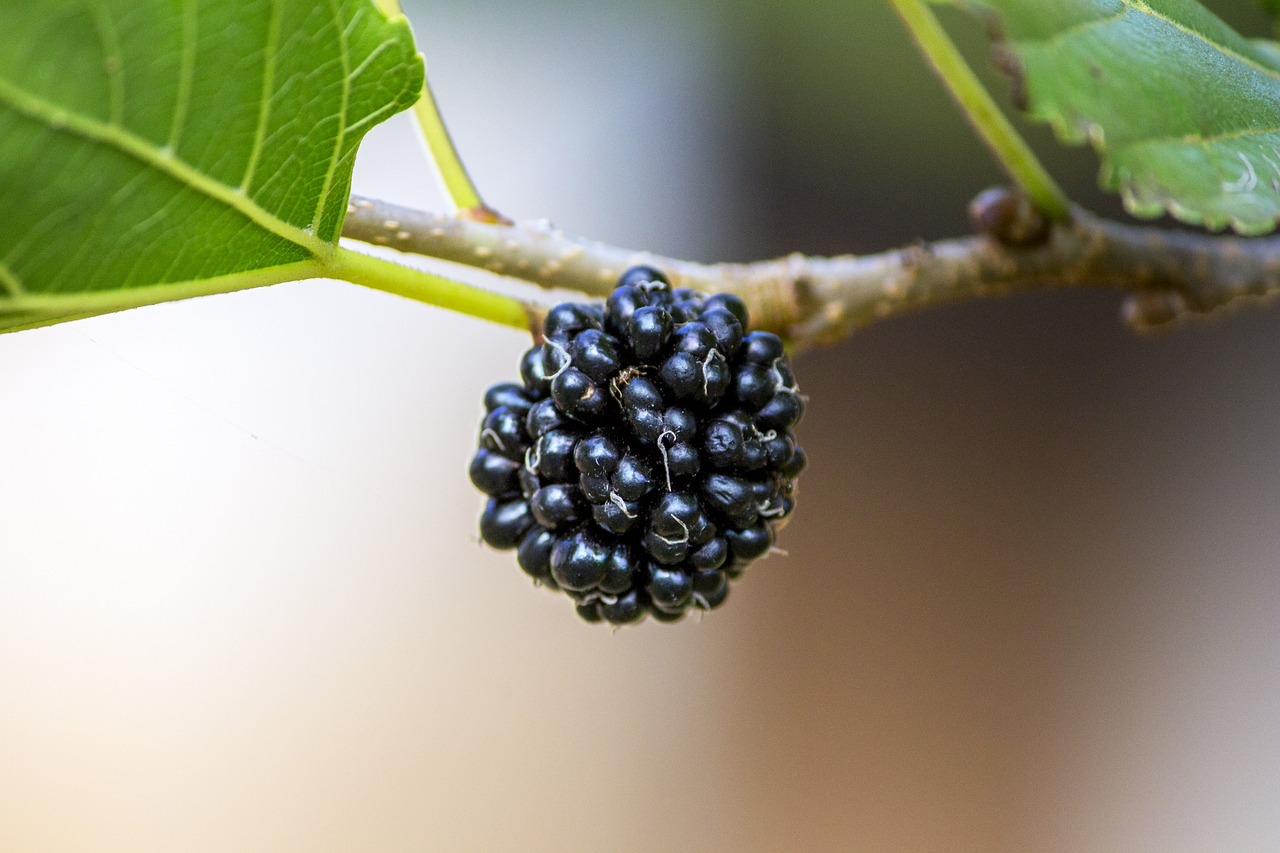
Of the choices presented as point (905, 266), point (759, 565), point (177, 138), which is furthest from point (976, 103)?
point (759, 565)

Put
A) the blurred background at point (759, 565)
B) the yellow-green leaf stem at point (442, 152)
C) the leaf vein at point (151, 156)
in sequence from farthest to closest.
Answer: the blurred background at point (759, 565), the yellow-green leaf stem at point (442, 152), the leaf vein at point (151, 156)

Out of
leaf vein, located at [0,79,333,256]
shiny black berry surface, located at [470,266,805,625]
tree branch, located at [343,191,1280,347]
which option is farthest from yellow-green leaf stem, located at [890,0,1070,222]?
leaf vein, located at [0,79,333,256]

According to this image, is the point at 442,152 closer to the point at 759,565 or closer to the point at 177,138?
the point at 177,138

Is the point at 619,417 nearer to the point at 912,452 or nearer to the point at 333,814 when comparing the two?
the point at 912,452

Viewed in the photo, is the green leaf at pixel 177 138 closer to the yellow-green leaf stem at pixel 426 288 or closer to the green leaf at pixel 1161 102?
the yellow-green leaf stem at pixel 426 288

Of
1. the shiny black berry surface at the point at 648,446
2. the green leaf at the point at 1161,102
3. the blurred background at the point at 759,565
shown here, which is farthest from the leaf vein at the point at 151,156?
the blurred background at the point at 759,565

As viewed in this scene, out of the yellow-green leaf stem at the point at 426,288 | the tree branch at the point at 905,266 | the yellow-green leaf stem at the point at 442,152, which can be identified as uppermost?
the yellow-green leaf stem at the point at 442,152

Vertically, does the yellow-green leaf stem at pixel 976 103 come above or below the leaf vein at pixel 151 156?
above
